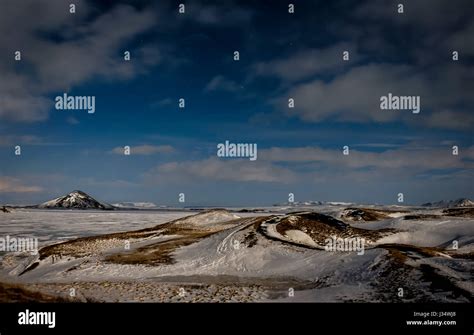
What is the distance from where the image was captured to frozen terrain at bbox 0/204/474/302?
20.1 m

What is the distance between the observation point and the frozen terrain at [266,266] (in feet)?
66.0

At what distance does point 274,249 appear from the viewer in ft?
109

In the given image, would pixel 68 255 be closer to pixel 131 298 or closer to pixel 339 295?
pixel 131 298

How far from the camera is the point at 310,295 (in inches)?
804

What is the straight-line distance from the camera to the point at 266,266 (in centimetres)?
3002

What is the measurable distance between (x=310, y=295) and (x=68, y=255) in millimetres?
28541

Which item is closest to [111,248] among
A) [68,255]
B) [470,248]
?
[68,255]

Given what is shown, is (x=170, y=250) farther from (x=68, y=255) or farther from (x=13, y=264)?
(x=13, y=264)
